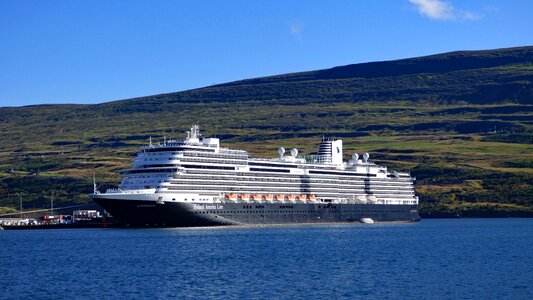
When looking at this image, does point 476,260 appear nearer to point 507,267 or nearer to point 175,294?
point 507,267

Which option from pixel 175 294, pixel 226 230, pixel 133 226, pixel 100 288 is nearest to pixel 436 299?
pixel 175 294

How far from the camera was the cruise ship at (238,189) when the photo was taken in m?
115

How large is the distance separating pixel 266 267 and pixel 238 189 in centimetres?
5808

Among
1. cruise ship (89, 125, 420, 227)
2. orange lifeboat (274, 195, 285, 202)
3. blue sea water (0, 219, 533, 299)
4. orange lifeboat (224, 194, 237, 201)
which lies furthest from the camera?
orange lifeboat (274, 195, 285, 202)

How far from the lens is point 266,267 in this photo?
67875 mm

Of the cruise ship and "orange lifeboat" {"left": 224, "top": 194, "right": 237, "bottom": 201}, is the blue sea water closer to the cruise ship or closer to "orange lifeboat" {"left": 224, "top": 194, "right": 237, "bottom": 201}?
the cruise ship

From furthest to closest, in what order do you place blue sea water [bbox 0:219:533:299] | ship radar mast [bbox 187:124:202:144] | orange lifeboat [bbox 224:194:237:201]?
orange lifeboat [bbox 224:194:237:201]
ship radar mast [bbox 187:124:202:144]
blue sea water [bbox 0:219:533:299]

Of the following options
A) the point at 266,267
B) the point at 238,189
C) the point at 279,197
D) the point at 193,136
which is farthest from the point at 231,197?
the point at 266,267

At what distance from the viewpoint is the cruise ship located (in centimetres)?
11481

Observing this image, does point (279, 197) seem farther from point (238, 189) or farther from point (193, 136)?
point (193, 136)

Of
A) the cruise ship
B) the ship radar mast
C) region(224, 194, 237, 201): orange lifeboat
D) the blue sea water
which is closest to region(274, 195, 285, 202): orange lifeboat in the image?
the cruise ship

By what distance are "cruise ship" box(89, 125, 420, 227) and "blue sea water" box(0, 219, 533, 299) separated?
33.3 feet

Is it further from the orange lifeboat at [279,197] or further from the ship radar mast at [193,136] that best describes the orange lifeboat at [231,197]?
the orange lifeboat at [279,197]

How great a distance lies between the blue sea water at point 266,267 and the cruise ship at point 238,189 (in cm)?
1014
